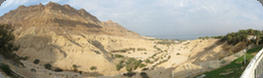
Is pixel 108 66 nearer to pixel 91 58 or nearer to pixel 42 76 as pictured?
pixel 91 58

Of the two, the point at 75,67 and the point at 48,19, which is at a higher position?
the point at 48,19

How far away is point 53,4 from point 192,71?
53529mm

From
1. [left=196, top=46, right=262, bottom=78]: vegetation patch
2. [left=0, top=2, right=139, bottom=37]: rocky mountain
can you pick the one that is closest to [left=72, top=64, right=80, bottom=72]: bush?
[left=196, top=46, right=262, bottom=78]: vegetation patch

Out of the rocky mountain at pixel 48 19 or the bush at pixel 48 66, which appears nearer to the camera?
the bush at pixel 48 66

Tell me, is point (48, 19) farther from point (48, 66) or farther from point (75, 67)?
point (75, 67)

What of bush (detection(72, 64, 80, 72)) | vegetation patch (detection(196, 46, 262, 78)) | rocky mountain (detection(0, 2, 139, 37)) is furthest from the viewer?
rocky mountain (detection(0, 2, 139, 37))

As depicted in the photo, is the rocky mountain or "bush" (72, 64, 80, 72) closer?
"bush" (72, 64, 80, 72)

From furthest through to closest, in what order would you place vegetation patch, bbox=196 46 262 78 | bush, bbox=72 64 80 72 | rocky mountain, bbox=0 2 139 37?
rocky mountain, bbox=0 2 139 37
bush, bbox=72 64 80 72
vegetation patch, bbox=196 46 262 78

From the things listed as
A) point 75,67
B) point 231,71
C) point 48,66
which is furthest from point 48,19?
point 231,71

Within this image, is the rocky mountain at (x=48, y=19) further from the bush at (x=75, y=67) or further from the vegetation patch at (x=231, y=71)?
the vegetation patch at (x=231, y=71)

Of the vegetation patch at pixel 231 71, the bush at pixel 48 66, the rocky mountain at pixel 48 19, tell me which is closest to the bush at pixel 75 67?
the bush at pixel 48 66

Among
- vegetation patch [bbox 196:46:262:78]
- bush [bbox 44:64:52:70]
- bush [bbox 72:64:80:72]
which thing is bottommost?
bush [bbox 72:64:80:72]

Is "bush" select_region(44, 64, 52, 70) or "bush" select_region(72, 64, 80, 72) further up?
"bush" select_region(44, 64, 52, 70)

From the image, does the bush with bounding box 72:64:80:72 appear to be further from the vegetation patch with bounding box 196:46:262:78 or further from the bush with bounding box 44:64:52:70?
the vegetation patch with bounding box 196:46:262:78
